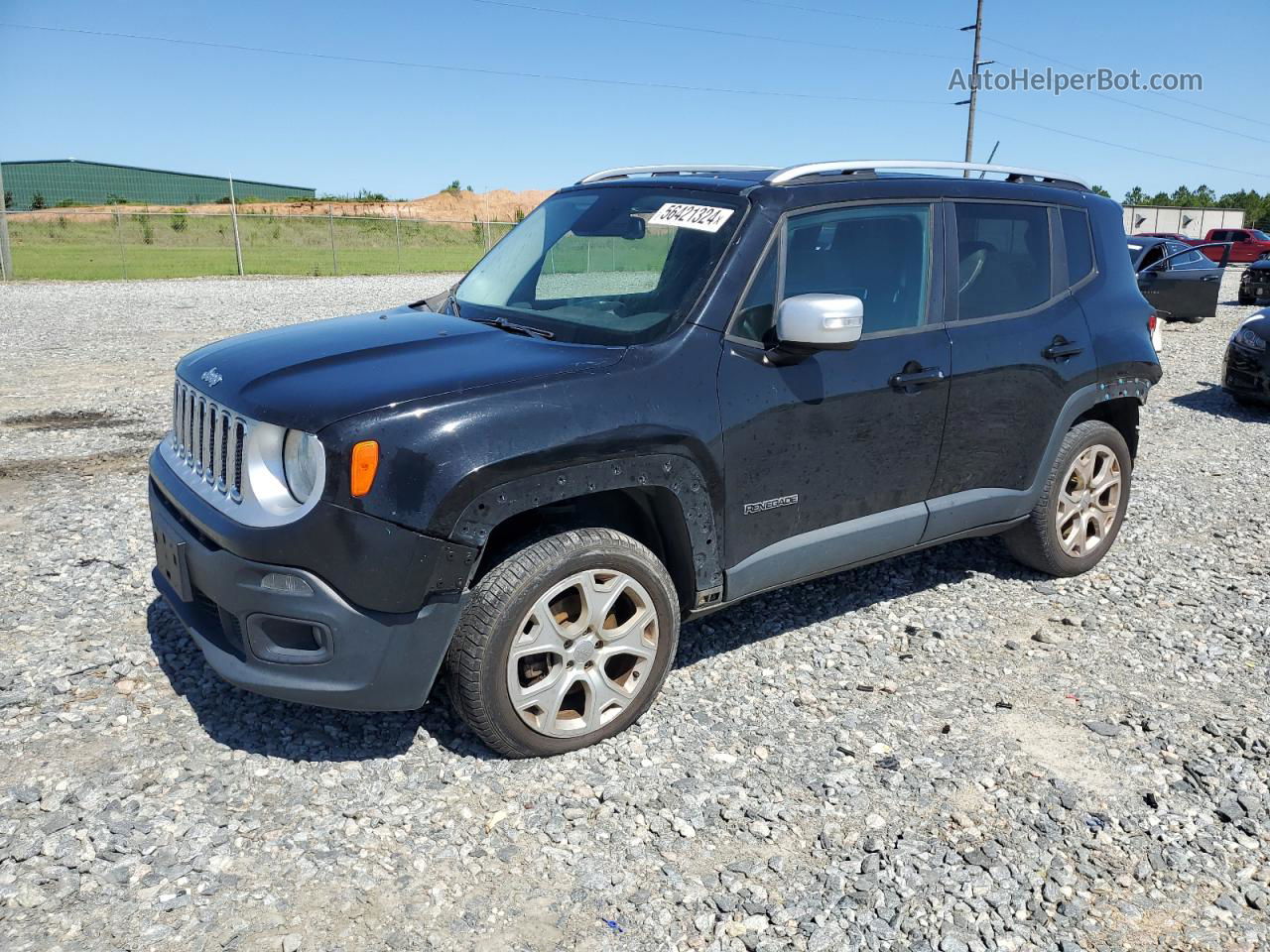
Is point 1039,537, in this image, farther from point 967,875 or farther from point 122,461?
point 122,461

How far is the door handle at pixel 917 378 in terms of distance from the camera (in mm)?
4094

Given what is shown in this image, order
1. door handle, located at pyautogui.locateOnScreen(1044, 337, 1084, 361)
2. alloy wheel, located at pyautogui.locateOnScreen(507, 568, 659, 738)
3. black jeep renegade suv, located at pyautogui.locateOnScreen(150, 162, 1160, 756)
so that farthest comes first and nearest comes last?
door handle, located at pyautogui.locateOnScreen(1044, 337, 1084, 361)
alloy wheel, located at pyautogui.locateOnScreen(507, 568, 659, 738)
black jeep renegade suv, located at pyautogui.locateOnScreen(150, 162, 1160, 756)

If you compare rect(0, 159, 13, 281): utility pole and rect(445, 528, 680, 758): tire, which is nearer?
rect(445, 528, 680, 758): tire

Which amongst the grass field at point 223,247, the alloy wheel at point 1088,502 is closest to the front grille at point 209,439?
the alloy wheel at point 1088,502

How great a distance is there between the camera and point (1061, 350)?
4.77 m

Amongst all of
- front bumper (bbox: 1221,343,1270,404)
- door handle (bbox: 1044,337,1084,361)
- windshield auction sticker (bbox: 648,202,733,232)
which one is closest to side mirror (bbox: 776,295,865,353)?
windshield auction sticker (bbox: 648,202,733,232)

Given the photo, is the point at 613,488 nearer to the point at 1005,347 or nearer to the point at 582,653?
the point at 582,653

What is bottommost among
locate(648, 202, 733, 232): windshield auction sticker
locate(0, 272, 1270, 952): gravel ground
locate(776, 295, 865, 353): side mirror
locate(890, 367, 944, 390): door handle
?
locate(0, 272, 1270, 952): gravel ground

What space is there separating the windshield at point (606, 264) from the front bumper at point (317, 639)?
1.26 meters

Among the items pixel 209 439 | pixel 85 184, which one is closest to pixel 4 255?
pixel 209 439

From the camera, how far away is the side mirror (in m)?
3.51

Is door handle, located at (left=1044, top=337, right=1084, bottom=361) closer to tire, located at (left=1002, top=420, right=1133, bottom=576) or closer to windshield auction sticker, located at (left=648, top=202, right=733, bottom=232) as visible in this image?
tire, located at (left=1002, top=420, right=1133, bottom=576)

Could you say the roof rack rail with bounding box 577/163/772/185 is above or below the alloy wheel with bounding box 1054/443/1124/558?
above

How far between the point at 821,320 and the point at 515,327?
1.19 meters
